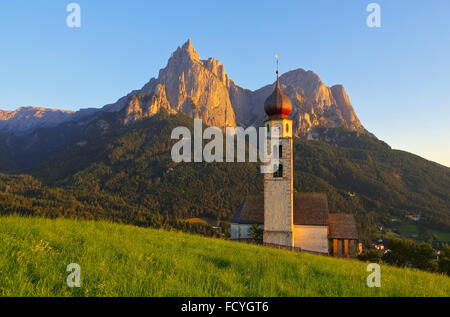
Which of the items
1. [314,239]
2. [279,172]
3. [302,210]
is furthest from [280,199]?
[314,239]

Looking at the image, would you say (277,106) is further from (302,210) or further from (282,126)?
(302,210)

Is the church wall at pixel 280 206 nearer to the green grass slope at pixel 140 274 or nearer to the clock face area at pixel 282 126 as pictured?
the clock face area at pixel 282 126

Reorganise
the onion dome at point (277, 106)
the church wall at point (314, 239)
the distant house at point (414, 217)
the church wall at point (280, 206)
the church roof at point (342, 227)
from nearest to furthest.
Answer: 1. the church wall at point (280, 206)
2. the church wall at point (314, 239)
3. the onion dome at point (277, 106)
4. the church roof at point (342, 227)
5. the distant house at point (414, 217)

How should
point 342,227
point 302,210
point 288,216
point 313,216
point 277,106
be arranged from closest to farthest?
point 288,216 < point 277,106 < point 313,216 < point 302,210 < point 342,227

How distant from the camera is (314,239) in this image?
36.6 meters

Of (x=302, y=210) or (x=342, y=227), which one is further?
(x=342, y=227)

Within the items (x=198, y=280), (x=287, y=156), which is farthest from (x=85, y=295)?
(x=287, y=156)

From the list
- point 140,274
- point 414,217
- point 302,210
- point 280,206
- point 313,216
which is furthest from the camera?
point 414,217

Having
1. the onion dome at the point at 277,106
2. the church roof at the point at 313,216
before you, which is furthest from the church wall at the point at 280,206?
the onion dome at the point at 277,106

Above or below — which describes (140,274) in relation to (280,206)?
above

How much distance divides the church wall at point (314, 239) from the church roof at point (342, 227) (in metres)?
2.45

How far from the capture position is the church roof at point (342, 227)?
38344 mm

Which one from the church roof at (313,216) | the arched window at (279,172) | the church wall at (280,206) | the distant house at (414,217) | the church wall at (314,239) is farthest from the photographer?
the distant house at (414,217)

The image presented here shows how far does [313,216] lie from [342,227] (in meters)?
5.28
